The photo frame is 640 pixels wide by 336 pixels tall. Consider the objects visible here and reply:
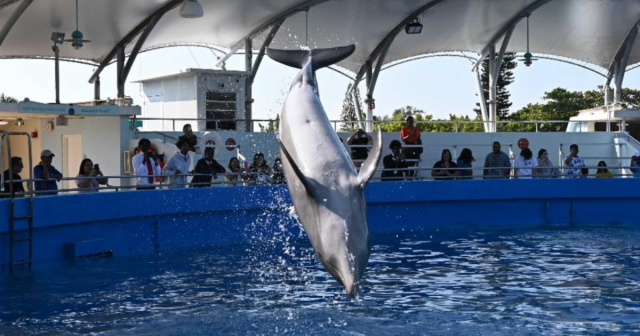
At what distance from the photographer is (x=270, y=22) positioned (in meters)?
28.8

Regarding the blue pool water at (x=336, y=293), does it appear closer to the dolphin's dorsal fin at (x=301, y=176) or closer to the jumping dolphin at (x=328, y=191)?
the jumping dolphin at (x=328, y=191)

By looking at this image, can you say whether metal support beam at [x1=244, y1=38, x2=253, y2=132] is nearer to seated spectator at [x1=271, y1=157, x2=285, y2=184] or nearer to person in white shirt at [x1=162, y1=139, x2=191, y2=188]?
seated spectator at [x1=271, y1=157, x2=285, y2=184]

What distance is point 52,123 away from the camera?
70.8 feet

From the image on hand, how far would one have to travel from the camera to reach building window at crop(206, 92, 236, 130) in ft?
79.5

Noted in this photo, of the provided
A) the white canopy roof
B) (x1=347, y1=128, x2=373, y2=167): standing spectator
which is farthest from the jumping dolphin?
the white canopy roof

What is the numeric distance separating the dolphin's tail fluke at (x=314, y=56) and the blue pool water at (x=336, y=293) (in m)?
2.91

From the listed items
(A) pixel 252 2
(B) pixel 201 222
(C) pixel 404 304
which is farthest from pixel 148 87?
(C) pixel 404 304

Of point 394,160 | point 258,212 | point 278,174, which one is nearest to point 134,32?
point 278,174

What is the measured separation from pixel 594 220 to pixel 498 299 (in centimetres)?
1009

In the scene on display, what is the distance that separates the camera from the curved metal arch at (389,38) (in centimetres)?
2903

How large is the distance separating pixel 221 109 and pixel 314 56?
17.2 m

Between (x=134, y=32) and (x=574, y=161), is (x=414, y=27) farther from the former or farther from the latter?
(x=134, y=32)

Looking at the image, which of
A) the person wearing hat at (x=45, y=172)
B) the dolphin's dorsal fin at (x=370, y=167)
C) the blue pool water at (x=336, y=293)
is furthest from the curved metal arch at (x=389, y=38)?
the dolphin's dorsal fin at (x=370, y=167)

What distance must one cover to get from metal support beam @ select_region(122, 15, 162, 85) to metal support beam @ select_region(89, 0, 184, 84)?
124mm
